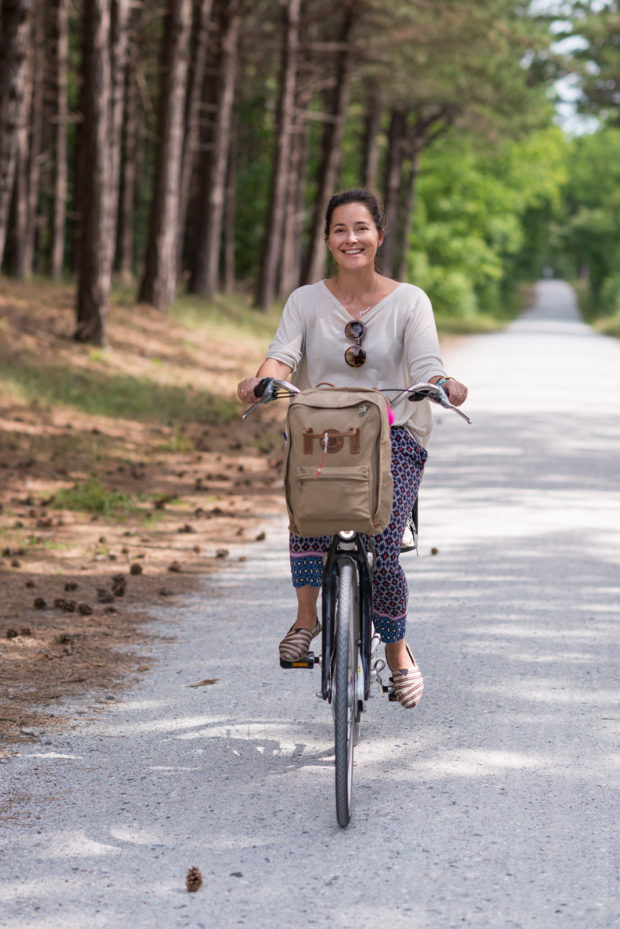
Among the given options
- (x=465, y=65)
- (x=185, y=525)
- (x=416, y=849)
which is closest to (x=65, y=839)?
(x=416, y=849)

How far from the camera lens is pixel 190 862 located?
3.69 meters

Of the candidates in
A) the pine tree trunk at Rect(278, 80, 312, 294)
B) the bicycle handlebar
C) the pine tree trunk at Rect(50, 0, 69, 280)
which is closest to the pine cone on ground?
the bicycle handlebar

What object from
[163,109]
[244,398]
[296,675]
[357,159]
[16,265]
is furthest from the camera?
[357,159]

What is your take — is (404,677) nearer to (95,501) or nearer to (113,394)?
(95,501)

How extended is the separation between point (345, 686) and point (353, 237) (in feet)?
5.54

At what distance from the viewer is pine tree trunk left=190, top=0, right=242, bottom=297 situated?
82.1 feet

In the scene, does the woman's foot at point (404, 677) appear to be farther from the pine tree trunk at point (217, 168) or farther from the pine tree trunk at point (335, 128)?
the pine tree trunk at point (335, 128)

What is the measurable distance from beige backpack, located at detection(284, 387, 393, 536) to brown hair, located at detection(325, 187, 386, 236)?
93 cm

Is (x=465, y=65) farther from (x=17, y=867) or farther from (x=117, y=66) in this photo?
(x=17, y=867)

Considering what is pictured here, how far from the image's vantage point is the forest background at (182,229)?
8.06 m

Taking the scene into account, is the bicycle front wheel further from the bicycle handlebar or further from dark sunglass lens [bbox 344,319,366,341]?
dark sunglass lens [bbox 344,319,366,341]

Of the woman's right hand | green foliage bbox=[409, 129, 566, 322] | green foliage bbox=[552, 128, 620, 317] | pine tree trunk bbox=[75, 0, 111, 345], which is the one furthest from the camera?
green foliage bbox=[552, 128, 620, 317]

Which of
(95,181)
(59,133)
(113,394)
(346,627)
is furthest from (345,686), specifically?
(59,133)

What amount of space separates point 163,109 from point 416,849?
1901cm
